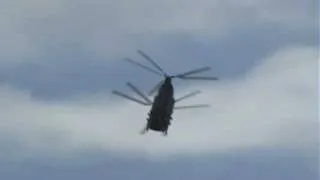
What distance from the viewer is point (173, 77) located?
98.7 metres

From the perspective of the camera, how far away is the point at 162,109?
3639 inches

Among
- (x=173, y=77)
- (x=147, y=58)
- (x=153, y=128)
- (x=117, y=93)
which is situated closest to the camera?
(x=117, y=93)

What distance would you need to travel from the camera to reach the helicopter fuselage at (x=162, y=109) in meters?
90.4

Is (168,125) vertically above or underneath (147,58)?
underneath

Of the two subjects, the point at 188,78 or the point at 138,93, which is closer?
the point at 138,93

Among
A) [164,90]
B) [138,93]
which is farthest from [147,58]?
[164,90]

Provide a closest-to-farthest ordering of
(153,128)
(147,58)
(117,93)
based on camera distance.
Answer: (117,93) < (147,58) < (153,128)

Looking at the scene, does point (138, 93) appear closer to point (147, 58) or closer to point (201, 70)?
point (147, 58)

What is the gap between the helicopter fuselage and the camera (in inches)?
3561

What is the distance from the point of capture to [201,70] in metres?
89.6

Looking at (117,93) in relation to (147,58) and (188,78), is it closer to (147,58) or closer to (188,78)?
(147,58)

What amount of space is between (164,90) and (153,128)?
874 cm

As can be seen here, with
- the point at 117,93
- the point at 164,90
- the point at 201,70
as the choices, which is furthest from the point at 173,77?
the point at 117,93

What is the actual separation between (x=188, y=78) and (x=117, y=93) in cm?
1897
